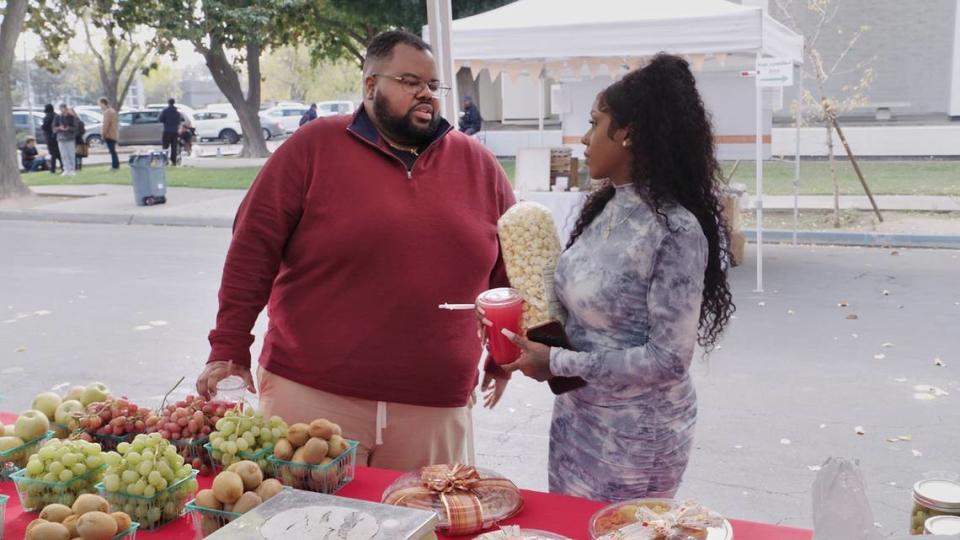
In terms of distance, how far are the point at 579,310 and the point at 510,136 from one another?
21734 millimetres

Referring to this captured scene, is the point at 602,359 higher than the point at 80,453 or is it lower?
higher

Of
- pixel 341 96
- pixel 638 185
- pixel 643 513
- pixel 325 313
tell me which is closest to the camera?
pixel 643 513

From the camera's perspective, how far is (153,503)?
2.07 m

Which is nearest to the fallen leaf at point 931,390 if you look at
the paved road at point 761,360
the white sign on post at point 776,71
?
the paved road at point 761,360

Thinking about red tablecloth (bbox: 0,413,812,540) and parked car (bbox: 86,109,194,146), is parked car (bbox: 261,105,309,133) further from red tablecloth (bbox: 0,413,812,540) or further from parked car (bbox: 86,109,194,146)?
red tablecloth (bbox: 0,413,812,540)

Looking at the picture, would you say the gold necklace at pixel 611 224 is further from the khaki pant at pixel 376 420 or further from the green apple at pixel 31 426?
the green apple at pixel 31 426

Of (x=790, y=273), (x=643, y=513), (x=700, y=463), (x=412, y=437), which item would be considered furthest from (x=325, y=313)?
(x=790, y=273)

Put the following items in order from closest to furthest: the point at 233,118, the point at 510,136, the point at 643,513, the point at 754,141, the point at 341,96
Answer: the point at 643,513 → the point at 754,141 → the point at 510,136 → the point at 233,118 → the point at 341,96

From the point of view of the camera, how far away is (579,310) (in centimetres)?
232

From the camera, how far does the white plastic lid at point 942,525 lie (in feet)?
5.39

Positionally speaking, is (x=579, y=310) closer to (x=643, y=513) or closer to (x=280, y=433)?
(x=643, y=513)

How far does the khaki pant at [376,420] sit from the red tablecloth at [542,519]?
1.59 ft

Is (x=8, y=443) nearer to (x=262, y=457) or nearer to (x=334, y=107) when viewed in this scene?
(x=262, y=457)

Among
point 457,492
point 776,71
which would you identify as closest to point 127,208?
point 776,71
